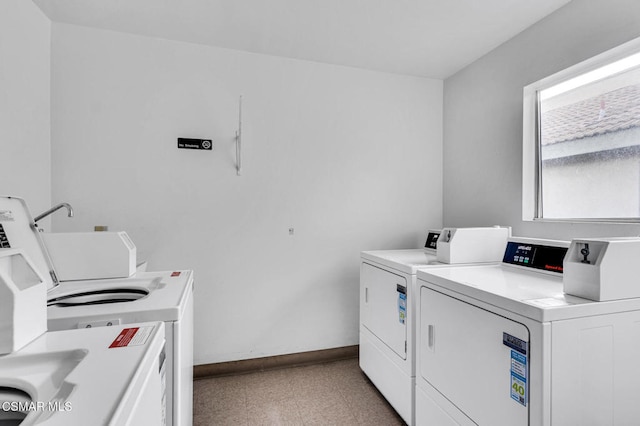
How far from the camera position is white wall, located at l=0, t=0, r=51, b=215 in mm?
1646

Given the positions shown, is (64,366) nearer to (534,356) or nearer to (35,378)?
(35,378)

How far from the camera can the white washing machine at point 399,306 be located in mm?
1774

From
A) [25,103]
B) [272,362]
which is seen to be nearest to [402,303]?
[272,362]

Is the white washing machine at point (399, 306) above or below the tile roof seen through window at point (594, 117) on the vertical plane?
below

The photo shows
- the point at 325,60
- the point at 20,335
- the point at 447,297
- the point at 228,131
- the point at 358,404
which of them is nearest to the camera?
the point at 20,335

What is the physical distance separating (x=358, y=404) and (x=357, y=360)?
60 cm

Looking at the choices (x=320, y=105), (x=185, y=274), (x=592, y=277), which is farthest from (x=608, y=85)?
(x=185, y=274)

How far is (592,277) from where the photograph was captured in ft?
3.62

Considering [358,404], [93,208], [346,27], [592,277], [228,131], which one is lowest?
[358,404]

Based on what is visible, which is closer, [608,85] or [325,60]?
[608,85]

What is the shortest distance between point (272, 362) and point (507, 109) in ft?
8.69

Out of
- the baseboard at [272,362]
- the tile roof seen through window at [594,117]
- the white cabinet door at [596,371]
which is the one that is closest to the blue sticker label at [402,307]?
the white cabinet door at [596,371]

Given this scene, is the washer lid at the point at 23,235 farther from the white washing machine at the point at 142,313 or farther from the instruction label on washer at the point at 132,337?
the instruction label on washer at the point at 132,337

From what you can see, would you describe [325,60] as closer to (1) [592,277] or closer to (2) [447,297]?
(2) [447,297]
